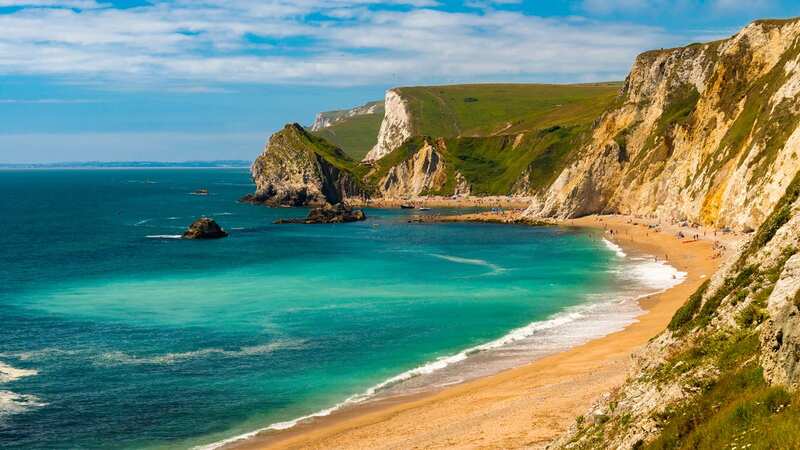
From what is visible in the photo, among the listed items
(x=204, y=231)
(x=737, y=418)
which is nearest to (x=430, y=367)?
(x=737, y=418)

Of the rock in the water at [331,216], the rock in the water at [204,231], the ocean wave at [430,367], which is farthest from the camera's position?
the rock in the water at [331,216]

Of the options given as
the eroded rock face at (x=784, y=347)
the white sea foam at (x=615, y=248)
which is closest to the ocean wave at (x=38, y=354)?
the eroded rock face at (x=784, y=347)

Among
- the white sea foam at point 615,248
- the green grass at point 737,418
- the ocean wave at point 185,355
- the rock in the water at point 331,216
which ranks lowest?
the white sea foam at point 615,248

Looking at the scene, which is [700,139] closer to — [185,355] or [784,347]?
[185,355]

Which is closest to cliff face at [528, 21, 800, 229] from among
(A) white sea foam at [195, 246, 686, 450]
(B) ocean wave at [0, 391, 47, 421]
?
(A) white sea foam at [195, 246, 686, 450]

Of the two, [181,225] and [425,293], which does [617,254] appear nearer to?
[425,293]

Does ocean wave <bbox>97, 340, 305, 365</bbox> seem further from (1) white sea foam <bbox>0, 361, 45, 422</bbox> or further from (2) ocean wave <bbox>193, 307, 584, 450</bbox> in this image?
(2) ocean wave <bbox>193, 307, 584, 450</bbox>

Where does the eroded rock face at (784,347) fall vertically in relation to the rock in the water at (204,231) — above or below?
above

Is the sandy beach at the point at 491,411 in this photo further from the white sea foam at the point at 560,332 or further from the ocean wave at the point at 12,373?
the ocean wave at the point at 12,373
